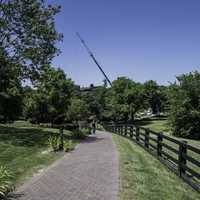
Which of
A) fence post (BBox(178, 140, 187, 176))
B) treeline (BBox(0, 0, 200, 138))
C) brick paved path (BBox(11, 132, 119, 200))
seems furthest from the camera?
treeline (BBox(0, 0, 200, 138))

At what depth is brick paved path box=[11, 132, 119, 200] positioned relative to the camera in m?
7.43

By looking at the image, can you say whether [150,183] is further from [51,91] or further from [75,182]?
[51,91]

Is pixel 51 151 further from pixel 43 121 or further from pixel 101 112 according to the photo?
pixel 101 112

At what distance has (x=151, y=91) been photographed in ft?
291

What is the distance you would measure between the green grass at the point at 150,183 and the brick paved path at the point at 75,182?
0.93 feet

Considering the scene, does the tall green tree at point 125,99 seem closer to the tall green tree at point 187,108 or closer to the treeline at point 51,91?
the treeline at point 51,91

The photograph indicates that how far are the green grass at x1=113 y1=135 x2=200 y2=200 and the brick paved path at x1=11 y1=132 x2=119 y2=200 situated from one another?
0.93 feet

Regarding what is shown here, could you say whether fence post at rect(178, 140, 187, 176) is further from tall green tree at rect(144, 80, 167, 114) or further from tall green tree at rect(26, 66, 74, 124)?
tall green tree at rect(144, 80, 167, 114)

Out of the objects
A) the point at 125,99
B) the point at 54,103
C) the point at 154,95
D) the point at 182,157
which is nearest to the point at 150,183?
the point at 182,157

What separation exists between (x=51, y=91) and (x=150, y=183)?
1463 inches

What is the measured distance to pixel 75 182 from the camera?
28.5ft

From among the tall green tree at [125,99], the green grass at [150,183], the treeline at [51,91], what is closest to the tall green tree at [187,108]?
the treeline at [51,91]

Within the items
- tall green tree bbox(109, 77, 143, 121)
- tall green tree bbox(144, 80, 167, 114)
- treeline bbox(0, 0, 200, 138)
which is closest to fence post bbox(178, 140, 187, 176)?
treeline bbox(0, 0, 200, 138)

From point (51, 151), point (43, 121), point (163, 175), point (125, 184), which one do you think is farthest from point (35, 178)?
point (43, 121)
